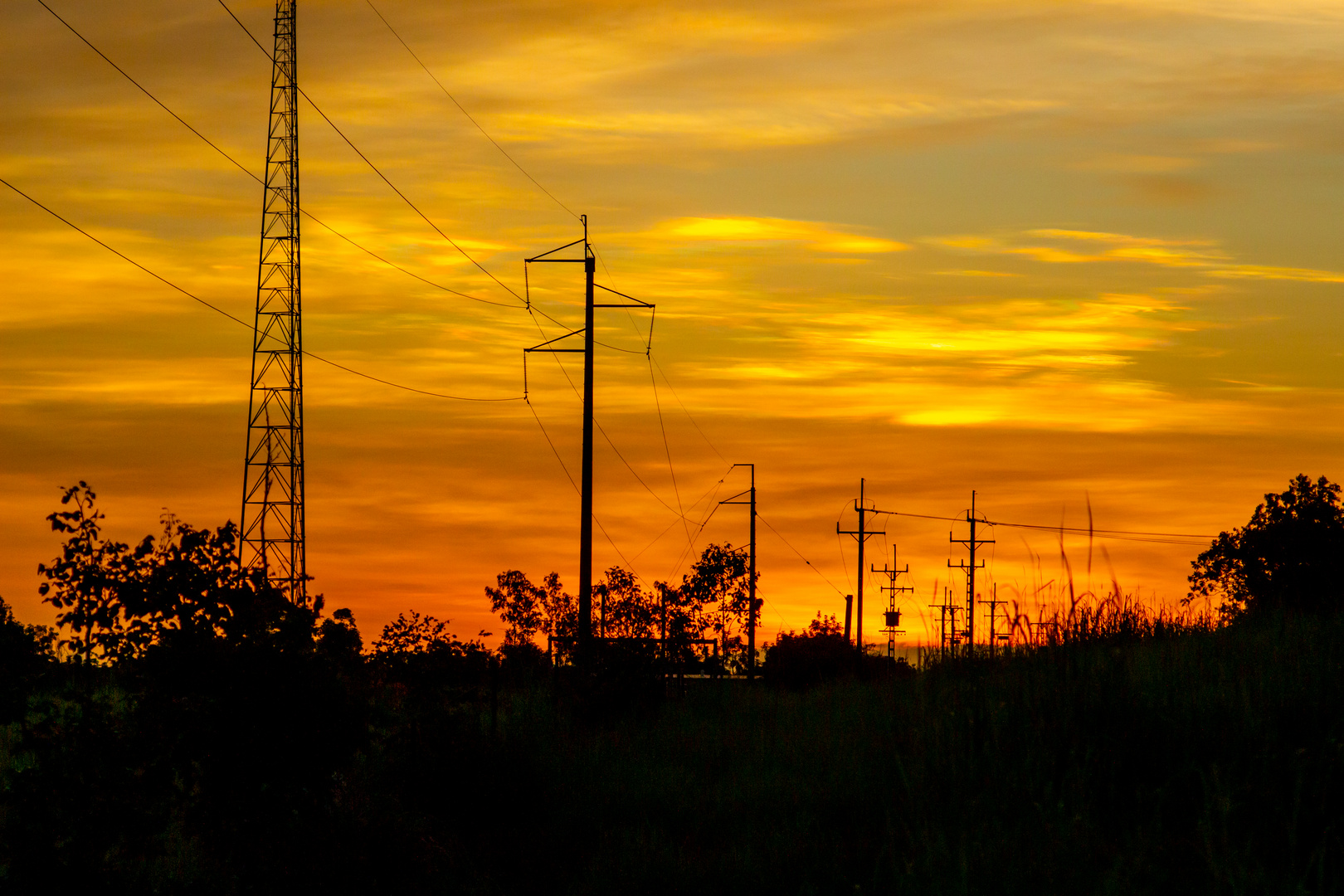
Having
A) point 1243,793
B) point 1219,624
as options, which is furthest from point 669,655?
point 1243,793

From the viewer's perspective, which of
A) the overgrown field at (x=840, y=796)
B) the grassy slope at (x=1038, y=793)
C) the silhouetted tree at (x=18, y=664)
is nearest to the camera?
the grassy slope at (x=1038, y=793)

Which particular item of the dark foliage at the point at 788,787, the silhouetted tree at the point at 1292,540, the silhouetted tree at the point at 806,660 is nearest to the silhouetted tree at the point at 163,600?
the dark foliage at the point at 788,787

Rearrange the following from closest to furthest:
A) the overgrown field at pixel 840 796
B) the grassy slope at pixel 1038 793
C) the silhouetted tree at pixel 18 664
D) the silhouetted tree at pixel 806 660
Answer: the grassy slope at pixel 1038 793 → the overgrown field at pixel 840 796 → the silhouetted tree at pixel 18 664 → the silhouetted tree at pixel 806 660

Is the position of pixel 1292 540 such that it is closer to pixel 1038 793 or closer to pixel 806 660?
pixel 806 660

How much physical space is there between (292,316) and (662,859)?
25.0 m

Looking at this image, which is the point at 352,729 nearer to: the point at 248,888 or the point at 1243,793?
the point at 248,888

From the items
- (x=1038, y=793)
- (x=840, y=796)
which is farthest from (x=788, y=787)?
(x=1038, y=793)

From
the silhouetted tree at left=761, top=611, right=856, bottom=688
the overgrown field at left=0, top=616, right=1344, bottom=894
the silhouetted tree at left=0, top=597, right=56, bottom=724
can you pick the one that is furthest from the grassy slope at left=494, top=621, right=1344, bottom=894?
the silhouetted tree at left=761, top=611, right=856, bottom=688

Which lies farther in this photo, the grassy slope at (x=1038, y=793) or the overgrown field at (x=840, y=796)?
the overgrown field at (x=840, y=796)

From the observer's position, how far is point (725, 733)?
25.1m

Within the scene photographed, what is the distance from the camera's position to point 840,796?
55.7ft

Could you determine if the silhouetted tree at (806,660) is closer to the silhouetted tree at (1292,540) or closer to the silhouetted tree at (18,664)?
the silhouetted tree at (1292,540)

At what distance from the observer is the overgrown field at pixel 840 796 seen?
1263 centimetres

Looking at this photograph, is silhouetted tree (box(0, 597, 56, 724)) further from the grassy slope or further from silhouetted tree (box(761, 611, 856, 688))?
silhouetted tree (box(761, 611, 856, 688))
